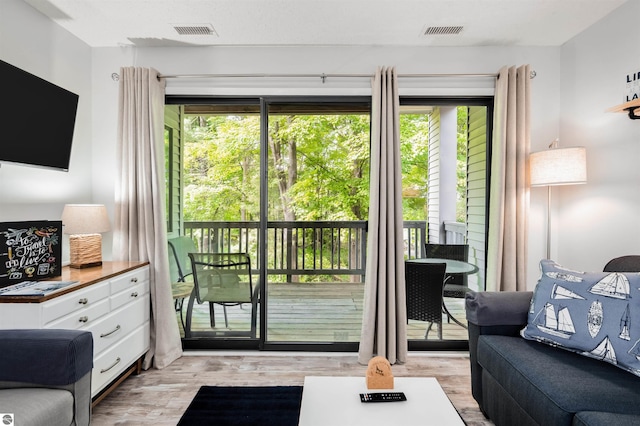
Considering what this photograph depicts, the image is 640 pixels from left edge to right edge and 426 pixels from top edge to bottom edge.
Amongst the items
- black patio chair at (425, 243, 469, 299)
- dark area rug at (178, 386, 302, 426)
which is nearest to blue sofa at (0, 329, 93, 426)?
dark area rug at (178, 386, 302, 426)

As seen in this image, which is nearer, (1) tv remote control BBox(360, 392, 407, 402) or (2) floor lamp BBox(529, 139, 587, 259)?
(1) tv remote control BBox(360, 392, 407, 402)

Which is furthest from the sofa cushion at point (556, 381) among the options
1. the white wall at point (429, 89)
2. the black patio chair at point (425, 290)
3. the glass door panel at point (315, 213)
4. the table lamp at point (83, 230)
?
the table lamp at point (83, 230)

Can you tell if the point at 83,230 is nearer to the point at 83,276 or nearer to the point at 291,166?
the point at 83,276

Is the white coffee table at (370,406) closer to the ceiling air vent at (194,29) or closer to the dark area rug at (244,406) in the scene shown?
the dark area rug at (244,406)

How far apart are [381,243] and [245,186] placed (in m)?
1.27

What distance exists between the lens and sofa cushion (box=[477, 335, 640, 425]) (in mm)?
1364

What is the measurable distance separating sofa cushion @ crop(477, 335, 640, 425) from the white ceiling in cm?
217

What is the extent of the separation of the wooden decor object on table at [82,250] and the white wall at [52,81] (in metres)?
0.32

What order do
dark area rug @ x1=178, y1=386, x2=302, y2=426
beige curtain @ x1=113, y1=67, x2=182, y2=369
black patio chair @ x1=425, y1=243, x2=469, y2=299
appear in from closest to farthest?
dark area rug @ x1=178, y1=386, x2=302, y2=426 < beige curtain @ x1=113, y1=67, x2=182, y2=369 < black patio chair @ x1=425, y1=243, x2=469, y2=299

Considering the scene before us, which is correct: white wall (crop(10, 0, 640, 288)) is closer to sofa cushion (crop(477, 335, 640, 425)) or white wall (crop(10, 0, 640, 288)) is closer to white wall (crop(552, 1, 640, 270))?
white wall (crop(552, 1, 640, 270))

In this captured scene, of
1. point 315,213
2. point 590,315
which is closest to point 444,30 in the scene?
point 315,213

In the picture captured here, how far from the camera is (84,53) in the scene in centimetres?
286

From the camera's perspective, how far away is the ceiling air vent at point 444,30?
8.64 feet

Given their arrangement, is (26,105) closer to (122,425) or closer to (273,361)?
(122,425)
